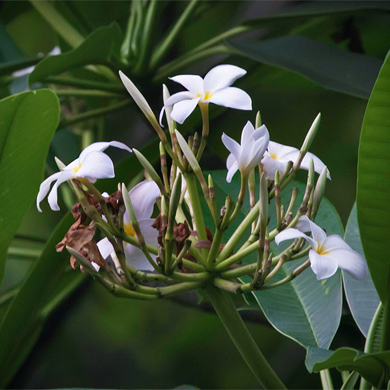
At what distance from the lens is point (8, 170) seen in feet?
1.80

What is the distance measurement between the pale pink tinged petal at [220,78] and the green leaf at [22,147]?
222 mm

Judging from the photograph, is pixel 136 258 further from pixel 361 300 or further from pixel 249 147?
pixel 361 300

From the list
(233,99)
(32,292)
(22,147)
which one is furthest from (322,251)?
(32,292)

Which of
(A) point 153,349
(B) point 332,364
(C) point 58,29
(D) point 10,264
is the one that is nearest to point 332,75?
(B) point 332,364

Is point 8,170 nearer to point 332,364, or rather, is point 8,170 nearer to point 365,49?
point 332,364

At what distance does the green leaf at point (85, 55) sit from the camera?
0.69 m

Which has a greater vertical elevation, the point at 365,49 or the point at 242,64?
the point at 242,64

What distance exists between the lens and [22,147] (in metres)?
0.54

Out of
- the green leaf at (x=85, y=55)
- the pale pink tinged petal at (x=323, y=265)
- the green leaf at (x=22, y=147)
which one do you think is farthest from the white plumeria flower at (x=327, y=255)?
the green leaf at (x=85, y=55)

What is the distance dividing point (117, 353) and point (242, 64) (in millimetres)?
761

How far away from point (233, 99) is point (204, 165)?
0.63 metres

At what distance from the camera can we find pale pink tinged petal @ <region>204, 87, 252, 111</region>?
329 millimetres

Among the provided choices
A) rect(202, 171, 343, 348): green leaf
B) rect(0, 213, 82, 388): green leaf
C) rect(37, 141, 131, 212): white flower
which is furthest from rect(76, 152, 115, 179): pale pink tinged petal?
rect(0, 213, 82, 388): green leaf

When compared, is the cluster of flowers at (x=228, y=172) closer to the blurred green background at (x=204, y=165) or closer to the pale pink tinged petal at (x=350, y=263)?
the pale pink tinged petal at (x=350, y=263)
